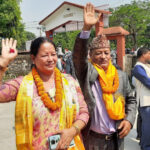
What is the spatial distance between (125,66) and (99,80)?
779 centimetres

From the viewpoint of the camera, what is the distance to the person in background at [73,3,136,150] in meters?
1.74

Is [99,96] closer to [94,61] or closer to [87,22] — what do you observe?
[94,61]

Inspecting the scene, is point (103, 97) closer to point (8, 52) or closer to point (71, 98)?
point (71, 98)

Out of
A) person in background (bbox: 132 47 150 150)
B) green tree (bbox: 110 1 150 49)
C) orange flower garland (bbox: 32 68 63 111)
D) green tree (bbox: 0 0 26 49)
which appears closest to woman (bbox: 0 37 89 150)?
orange flower garland (bbox: 32 68 63 111)

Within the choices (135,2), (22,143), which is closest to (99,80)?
(22,143)

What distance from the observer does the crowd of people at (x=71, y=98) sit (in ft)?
4.54

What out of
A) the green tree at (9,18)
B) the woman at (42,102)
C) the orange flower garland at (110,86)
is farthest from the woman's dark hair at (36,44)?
the green tree at (9,18)

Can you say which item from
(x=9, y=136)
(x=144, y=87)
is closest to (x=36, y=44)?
(x=144, y=87)

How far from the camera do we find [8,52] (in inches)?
56.0

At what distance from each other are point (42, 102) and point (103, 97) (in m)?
0.63

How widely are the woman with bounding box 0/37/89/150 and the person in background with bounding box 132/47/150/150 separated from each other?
4.76 feet

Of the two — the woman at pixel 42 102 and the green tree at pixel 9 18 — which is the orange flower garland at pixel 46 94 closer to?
the woman at pixel 42 102

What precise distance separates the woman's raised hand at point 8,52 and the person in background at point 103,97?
53cm

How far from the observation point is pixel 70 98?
4.95ft
